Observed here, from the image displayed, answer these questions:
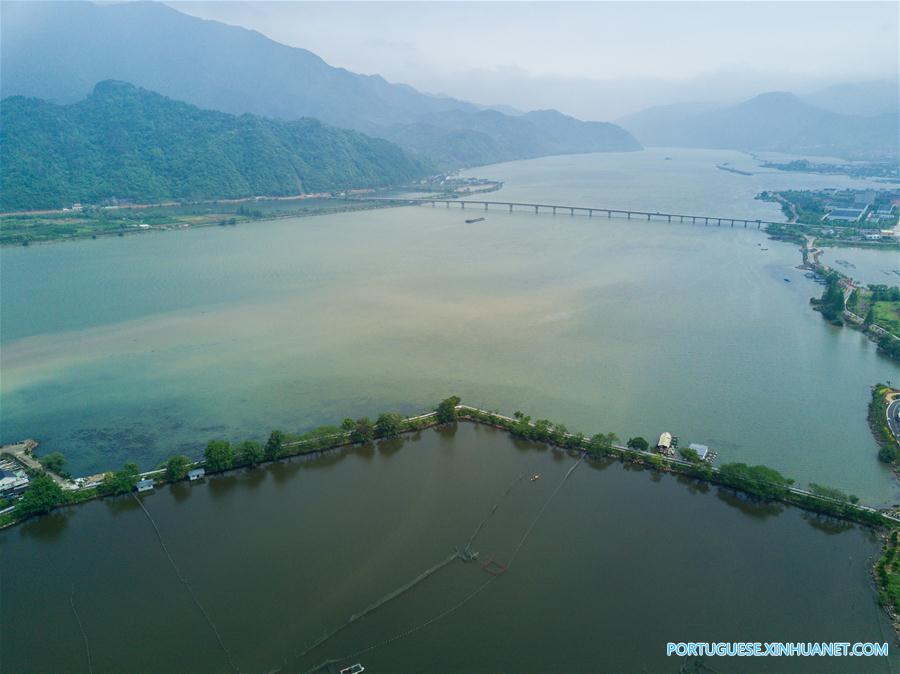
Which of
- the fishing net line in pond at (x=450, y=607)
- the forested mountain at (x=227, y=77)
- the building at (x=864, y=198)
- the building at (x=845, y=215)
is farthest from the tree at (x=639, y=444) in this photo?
the forested mountain at (x=227, y=77)

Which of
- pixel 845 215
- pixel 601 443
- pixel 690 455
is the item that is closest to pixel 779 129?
pixel 845 215

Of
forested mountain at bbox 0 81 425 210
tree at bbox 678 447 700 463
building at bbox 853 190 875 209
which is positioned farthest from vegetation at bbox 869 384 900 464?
forested mountain at bbox 0 81 425 210

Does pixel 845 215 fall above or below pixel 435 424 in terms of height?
above

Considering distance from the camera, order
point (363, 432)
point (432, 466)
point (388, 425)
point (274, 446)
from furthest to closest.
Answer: point (388, 425) → point (363, 432) → point (432, 466) → point (274, 446)

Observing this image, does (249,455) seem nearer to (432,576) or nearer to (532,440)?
(432,576)

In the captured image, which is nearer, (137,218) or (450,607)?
(450,607)

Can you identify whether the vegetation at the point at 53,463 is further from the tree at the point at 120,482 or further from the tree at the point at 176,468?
the tree at the point at 176,468

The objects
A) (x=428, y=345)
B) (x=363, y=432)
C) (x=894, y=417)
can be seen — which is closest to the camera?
(x=363, y=432)

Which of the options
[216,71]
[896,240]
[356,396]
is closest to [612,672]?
[356,396]
